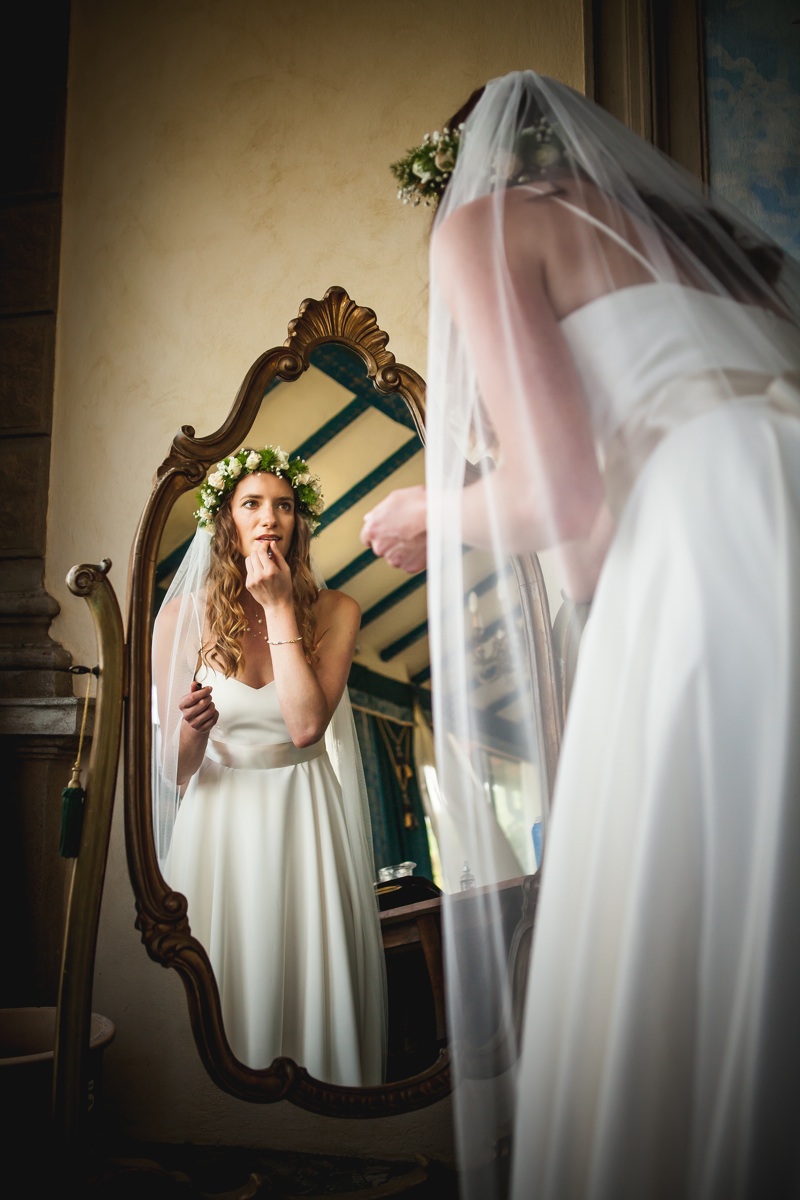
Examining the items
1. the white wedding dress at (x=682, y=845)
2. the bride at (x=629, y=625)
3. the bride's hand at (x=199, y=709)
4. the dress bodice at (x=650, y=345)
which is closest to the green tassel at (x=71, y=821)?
the bride's hand at (x=199, y=709)

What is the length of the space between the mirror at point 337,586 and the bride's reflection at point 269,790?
3 centimetres

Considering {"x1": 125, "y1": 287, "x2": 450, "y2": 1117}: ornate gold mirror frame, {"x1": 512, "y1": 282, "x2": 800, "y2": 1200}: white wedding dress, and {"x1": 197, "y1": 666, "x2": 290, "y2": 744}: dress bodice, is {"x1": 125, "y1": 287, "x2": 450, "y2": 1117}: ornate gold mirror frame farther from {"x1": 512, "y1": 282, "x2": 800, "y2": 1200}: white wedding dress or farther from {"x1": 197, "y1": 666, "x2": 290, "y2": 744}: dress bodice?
{"x1": 512, "y1": 282, "x2": 800, "y2": 1200}: white wedding dress

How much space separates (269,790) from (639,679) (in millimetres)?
947

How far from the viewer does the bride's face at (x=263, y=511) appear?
1740 mm

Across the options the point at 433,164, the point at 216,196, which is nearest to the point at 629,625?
the point at 433,164

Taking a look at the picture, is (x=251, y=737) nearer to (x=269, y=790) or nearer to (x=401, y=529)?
(x=269, y=790)

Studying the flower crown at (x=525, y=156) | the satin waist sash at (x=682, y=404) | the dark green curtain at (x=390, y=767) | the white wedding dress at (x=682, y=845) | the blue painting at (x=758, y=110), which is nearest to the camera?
the white wedding dress at (x=682, y=845)

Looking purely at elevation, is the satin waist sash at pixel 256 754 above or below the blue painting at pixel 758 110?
below

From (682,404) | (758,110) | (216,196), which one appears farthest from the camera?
(216,196)

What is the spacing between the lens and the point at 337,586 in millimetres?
1734

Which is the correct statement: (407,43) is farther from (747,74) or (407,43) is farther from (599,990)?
(599,990)

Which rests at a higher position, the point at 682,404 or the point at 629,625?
the point at 682,404

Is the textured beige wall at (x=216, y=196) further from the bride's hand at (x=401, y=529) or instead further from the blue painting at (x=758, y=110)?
the bride's hand at (x=401, y=529)

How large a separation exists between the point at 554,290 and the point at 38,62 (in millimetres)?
1874
